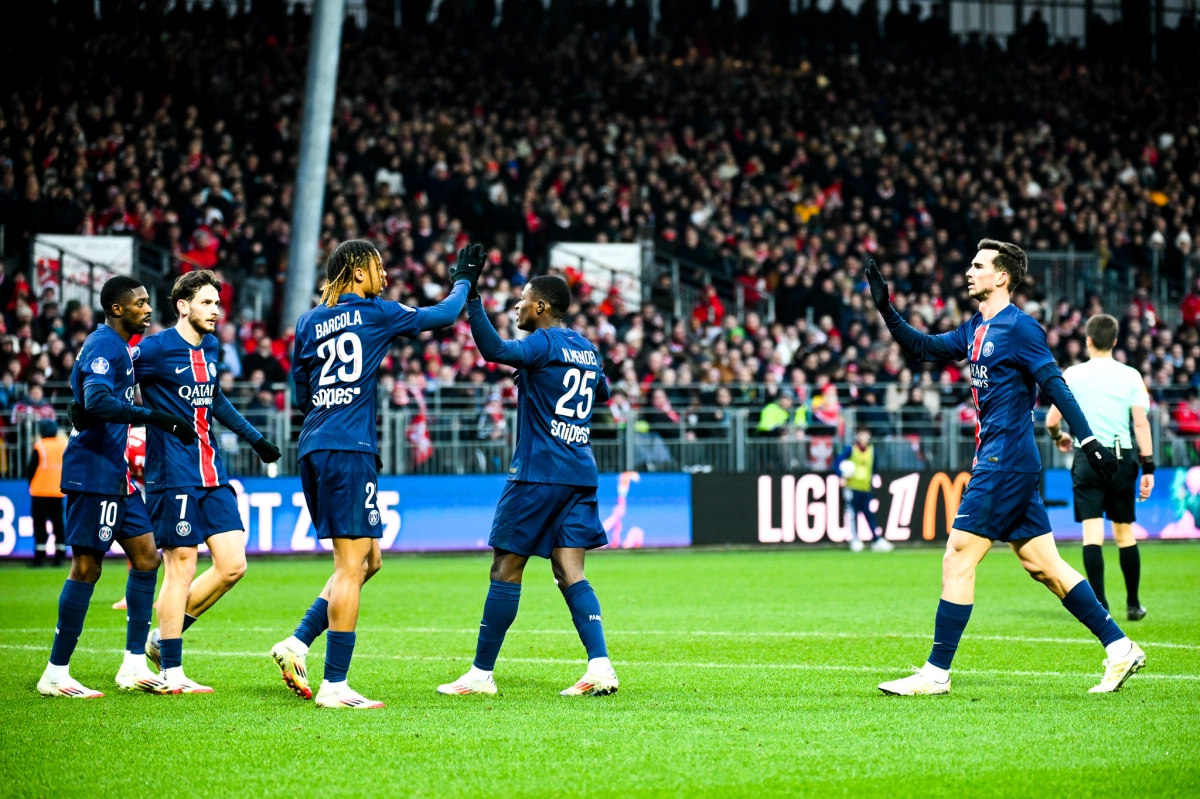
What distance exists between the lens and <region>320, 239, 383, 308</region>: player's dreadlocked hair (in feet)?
24.2

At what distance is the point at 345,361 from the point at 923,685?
347 cm

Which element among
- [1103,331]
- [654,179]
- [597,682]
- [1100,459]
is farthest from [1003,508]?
[654,179]

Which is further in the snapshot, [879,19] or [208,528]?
[879,19]

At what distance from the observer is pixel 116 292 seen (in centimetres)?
823

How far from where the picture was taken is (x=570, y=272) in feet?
87.2

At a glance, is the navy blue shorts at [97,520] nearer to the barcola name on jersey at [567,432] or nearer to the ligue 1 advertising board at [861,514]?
the barcola name on jersey at [567,432]

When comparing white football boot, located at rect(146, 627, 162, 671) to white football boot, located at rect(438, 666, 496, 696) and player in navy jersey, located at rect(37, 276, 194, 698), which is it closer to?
player in navy jersey, located at rect(37, 276, 194, 698)

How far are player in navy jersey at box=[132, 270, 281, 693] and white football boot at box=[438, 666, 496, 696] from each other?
54.5 inches

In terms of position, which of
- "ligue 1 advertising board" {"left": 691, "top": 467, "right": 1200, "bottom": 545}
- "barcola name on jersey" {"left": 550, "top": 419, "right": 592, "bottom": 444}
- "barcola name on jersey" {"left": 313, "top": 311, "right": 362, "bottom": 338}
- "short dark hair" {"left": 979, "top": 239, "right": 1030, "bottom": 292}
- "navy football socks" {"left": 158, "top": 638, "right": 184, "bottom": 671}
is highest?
"short dark hair" {"left": 979, "top": 239, "right": 1030, "bottom": 292}

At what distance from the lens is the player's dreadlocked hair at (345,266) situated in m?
7.38

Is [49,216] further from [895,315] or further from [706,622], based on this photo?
[895,315]

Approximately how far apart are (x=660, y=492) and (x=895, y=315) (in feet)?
48.9

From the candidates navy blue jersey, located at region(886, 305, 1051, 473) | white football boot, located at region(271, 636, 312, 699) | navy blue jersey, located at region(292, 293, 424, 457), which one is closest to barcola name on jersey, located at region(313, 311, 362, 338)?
navy blue jersey, located at region(292, 293, 424, 457)

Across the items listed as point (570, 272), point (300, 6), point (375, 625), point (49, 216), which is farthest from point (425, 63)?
point (375, 625)
